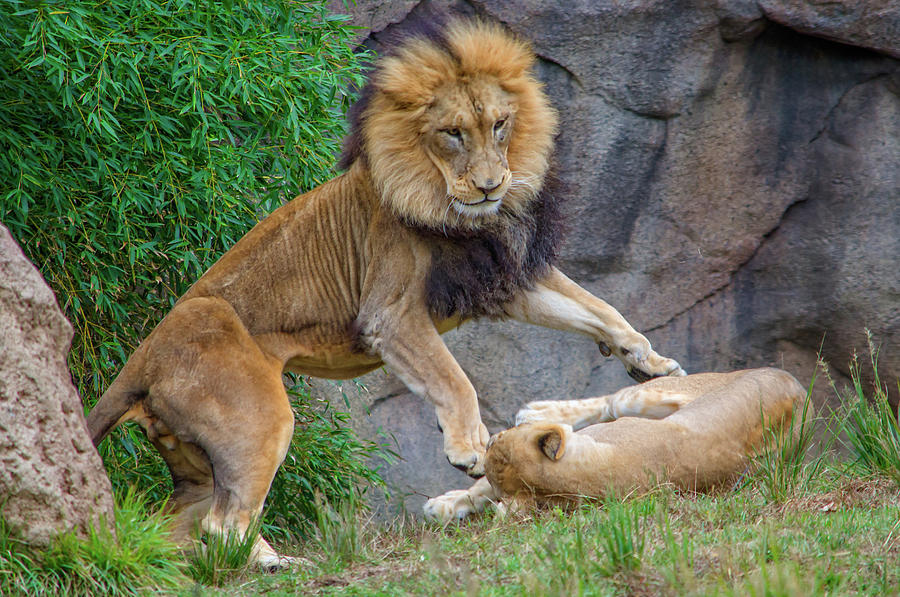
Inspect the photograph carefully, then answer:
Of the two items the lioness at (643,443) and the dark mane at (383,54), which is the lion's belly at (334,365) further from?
the dark mane at (383,54)

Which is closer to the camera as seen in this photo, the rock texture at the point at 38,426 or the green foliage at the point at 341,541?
the rock texture at the point at 38,426

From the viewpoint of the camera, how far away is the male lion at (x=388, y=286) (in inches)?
159

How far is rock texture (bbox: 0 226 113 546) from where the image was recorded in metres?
3.24

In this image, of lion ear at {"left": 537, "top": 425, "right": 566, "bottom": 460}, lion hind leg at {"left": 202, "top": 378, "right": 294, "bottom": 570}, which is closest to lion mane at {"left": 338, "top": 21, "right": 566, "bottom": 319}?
lion ear at {"left": 537, "top": 425, "right": 566, "bottom": 460}

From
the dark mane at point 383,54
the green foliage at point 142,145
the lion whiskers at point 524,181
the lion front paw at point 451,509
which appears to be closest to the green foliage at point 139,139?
the green foliage at point 142,145

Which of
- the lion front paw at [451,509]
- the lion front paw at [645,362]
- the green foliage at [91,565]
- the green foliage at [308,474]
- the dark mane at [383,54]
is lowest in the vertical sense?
the green foliage at [308,474]

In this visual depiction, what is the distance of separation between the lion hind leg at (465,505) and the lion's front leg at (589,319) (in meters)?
0.74

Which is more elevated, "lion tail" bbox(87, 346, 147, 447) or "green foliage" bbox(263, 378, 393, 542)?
"lion tail" bbox(87, 346, 147, 447)

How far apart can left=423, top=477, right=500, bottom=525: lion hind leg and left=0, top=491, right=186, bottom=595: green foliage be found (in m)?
1.19

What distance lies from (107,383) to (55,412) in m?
1.94

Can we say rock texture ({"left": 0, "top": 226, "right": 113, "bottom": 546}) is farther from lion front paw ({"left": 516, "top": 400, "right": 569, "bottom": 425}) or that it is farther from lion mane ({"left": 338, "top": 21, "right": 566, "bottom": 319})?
lion front paw ({"left": 516, "top": 400, "right": 569, "bottom": 425})

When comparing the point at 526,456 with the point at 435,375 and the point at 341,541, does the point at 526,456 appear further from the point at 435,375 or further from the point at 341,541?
the point at 341,541

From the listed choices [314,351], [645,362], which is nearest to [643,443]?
[645,362]

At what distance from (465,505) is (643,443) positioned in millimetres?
765
